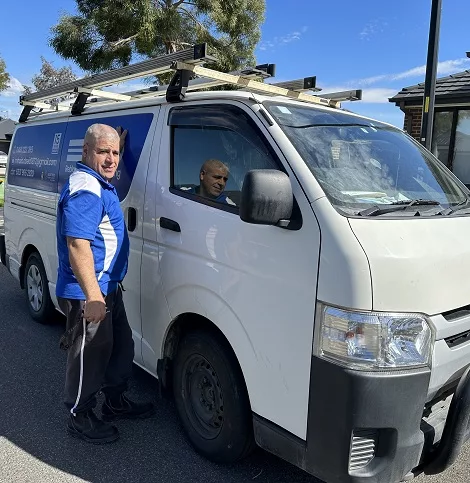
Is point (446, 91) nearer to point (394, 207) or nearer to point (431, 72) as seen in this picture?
point (431, 72)

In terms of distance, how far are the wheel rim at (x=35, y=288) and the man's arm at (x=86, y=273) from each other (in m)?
2.47

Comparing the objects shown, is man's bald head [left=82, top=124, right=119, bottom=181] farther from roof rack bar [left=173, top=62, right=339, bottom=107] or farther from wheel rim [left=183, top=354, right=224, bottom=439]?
wheel rim [left=183, top=354, right=224, bottom=439]

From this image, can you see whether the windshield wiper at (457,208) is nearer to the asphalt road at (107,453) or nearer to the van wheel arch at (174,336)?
the van wheel arch at (174,336)

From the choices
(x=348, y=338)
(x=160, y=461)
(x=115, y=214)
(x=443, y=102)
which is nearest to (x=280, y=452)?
(x=348, y=338)

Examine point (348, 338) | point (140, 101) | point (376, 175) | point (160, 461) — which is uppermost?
point (140, 101)

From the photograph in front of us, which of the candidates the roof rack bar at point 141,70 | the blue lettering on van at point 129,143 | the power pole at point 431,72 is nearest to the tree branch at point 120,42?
the power pole at point 431,72

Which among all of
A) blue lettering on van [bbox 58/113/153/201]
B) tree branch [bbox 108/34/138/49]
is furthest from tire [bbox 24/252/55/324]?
tree branch [bbox 108/34/138/49]

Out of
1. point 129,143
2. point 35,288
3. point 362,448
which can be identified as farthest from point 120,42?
point 362,448

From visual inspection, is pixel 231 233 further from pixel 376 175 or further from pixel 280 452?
pixel 280 452

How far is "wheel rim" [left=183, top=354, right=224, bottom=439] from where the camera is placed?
283cm

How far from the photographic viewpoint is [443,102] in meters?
10.3

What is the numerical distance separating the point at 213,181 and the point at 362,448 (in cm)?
159

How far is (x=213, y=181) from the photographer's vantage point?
9.43 feet

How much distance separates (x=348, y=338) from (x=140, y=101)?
7.73ft
